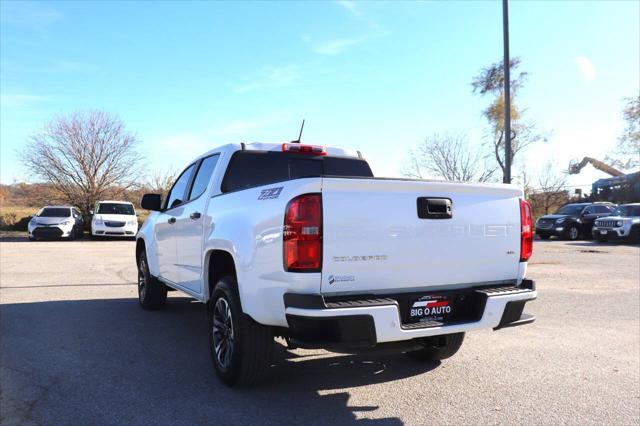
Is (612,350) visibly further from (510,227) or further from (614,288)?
(614,288)

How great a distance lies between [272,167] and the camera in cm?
509

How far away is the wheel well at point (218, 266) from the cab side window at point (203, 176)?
87cm

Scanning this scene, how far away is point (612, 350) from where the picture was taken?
5.27m

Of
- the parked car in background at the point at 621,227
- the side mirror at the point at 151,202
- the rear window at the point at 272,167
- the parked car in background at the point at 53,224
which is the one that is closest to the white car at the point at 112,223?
the parked car in background at the point at 53,224

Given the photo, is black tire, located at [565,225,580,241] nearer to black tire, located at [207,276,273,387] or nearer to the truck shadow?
Result: the truck shadow

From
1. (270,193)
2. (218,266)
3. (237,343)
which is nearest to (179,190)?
(218,266)

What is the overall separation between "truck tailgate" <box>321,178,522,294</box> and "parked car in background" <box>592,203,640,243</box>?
21062 mm

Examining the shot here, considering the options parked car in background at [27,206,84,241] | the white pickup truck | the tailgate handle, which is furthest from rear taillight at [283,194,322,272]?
parked car in background at [27,206,84,241]

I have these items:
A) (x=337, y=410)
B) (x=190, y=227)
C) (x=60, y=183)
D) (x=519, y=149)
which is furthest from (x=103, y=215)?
(x=519, y=149)

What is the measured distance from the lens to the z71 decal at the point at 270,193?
336 centimetres

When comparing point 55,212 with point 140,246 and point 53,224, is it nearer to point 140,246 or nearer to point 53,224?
point 53,224

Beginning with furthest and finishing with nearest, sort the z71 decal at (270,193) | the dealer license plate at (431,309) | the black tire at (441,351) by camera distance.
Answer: the black tire at (441,351) < the dealer license plate at (431,309) < the z71 decal at (270,193)

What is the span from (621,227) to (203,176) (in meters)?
21.7

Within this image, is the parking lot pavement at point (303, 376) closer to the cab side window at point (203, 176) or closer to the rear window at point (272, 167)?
the cab side window at point (203, 176)
